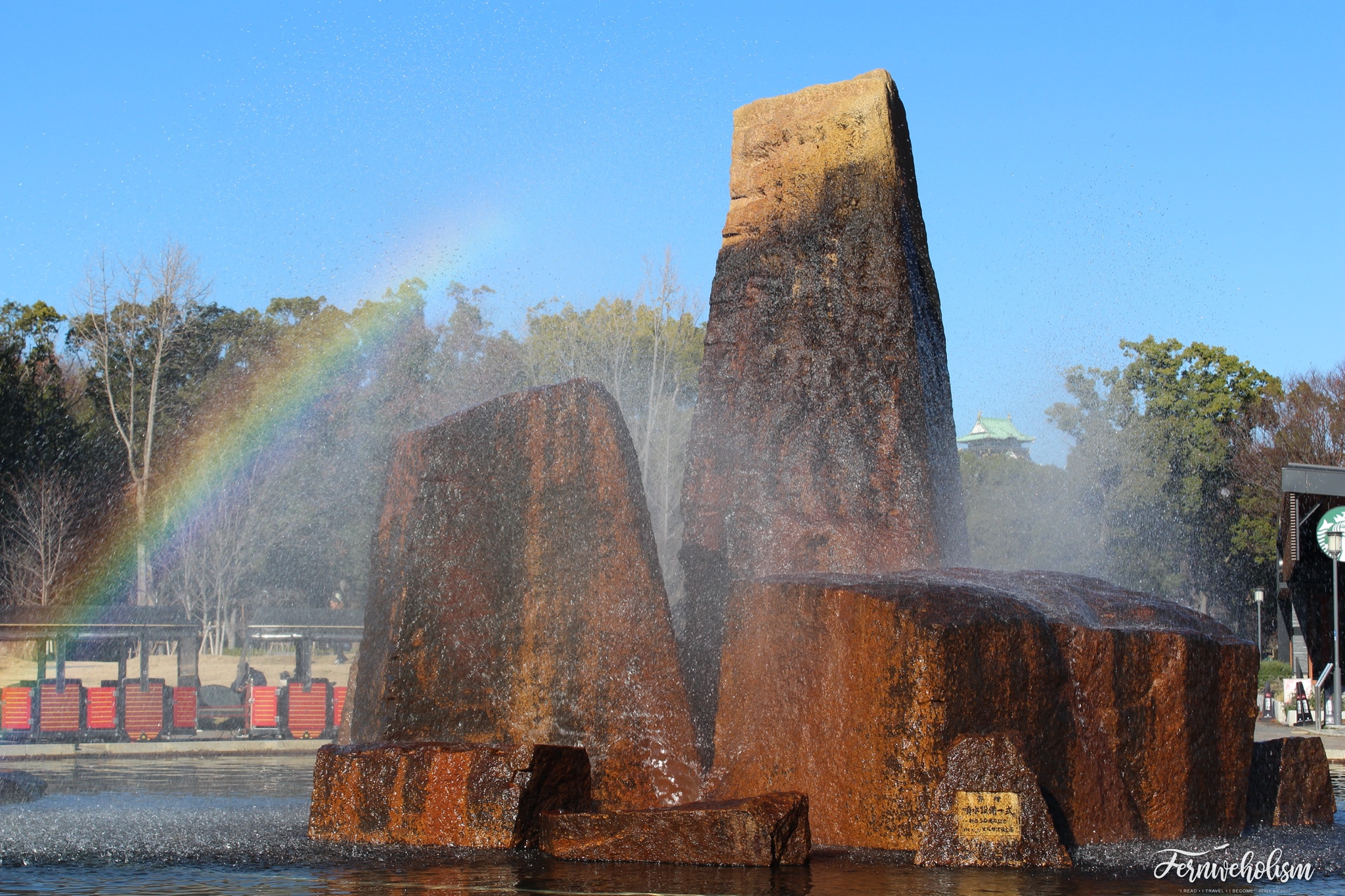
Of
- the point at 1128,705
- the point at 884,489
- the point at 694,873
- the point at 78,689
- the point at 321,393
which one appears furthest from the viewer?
the point at 321,393

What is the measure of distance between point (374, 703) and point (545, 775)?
5.24ft

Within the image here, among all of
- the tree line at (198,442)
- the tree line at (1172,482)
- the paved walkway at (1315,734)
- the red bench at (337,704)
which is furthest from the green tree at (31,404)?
the paved walkway at (1315,734)

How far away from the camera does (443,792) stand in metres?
6.18

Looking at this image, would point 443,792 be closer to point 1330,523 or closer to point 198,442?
point 1330,523

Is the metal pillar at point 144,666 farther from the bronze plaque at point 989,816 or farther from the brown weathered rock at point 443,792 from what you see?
the bronze plaque at point 989,816

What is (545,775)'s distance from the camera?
622cm

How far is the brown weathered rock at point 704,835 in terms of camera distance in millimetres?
5613

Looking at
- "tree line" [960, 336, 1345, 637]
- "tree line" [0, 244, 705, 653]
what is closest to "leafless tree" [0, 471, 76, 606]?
"tree line" [0, 244, 705, 653]

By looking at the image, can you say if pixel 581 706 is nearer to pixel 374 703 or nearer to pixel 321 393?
pixel 374 703

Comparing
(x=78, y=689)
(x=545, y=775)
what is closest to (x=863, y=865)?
(x=545, y=775)

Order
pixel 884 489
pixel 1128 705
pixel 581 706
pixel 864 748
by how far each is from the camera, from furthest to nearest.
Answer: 1. pixel 884 489
2. pixel 581 706
3. pixel 1128 705
4. pixel 864 748

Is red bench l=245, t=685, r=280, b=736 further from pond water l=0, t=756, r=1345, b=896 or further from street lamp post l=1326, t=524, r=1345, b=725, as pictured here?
street lamp post l=1326, t=524, r=1345, b=725
